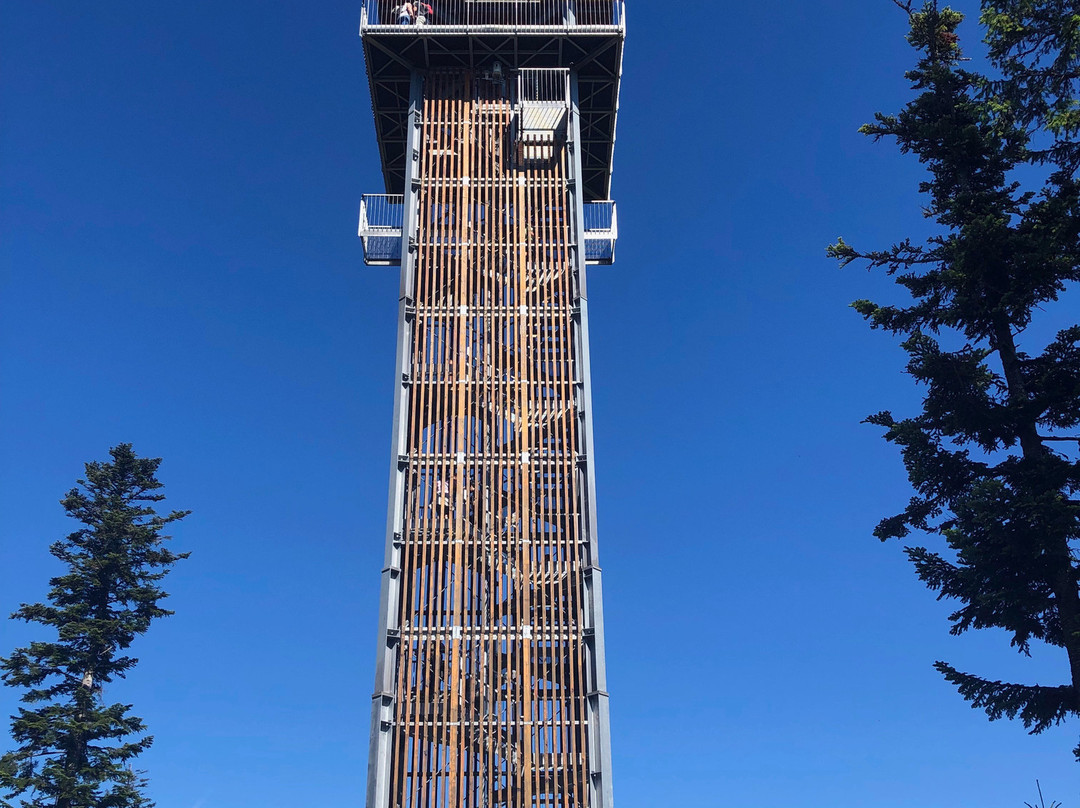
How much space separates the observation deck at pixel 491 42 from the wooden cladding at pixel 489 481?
84 cm

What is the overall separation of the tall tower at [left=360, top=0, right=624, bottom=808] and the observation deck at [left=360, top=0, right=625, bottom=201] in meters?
0.06

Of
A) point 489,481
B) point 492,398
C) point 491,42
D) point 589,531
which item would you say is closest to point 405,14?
point 491,42

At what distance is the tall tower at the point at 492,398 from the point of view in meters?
21.5

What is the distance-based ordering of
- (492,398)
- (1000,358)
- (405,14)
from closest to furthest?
(1000,358) < (492,398) < (405,14)

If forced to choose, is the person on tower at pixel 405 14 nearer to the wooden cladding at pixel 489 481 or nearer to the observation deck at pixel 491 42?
the observation deck at pixel 491 42

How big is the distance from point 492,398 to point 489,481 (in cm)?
234

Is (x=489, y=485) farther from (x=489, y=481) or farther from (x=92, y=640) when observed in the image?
(x=92, y=640)

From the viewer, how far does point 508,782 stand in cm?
2108

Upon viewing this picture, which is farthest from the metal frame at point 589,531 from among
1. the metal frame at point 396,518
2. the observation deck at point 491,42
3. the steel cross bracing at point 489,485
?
the metal frame at point 396,518

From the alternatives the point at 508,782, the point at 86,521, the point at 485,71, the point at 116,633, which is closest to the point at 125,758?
the point at 116,633

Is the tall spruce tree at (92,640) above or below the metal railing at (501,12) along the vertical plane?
below

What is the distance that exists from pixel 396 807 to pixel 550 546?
6708 millimetres

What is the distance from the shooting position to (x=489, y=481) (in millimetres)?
24438

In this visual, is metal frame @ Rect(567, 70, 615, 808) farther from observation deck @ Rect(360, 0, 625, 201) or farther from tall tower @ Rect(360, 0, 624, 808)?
observation deck @ Rect(360, 0, 625, 201)
